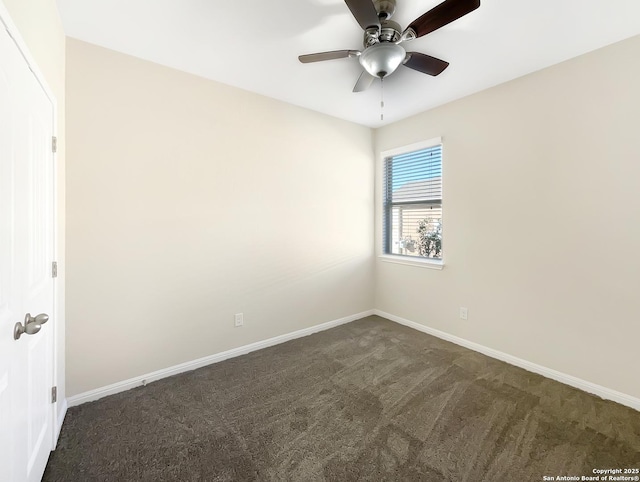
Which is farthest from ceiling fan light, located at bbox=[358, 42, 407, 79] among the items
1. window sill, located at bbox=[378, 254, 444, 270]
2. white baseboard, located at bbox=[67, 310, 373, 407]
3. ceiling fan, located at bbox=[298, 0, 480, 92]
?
white baseboard, located at bbox=[67, 310, 373, 407]

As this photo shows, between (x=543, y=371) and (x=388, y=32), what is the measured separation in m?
2.91

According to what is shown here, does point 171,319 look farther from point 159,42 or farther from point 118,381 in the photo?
point 159,42

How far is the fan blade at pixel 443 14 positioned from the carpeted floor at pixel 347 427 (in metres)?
2.37

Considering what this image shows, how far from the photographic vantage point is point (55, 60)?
5.66 ft

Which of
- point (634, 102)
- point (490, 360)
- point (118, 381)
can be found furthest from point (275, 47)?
point (490, 360)

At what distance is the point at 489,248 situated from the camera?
2.80m

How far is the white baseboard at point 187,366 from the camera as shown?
2090mm

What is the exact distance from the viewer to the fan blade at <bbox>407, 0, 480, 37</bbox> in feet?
4.60

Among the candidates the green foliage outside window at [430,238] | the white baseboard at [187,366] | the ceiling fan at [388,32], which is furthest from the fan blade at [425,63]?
the white baseboard at [187,366]

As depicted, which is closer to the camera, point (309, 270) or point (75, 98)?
point (75, 98)

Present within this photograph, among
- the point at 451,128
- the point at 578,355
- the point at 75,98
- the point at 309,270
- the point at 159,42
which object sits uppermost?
the point at 159,42

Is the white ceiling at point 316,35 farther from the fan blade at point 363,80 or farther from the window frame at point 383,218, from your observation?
the window frame at point 383,218

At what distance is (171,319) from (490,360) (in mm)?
2925

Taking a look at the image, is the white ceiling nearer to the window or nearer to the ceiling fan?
the ceiling fan
